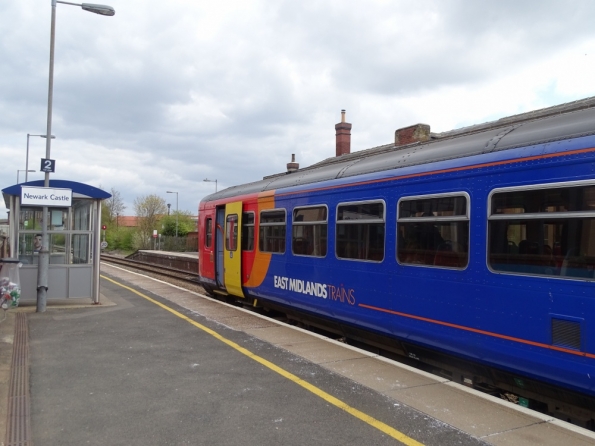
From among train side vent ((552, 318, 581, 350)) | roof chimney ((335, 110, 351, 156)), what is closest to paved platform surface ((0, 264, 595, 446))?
train side vent ((552, 318, 581, 350))

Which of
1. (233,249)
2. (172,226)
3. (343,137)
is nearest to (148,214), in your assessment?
(172,226)

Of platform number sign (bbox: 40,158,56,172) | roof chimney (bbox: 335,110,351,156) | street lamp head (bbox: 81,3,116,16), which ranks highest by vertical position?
roof chimney (bbox: 335,110,351,156)

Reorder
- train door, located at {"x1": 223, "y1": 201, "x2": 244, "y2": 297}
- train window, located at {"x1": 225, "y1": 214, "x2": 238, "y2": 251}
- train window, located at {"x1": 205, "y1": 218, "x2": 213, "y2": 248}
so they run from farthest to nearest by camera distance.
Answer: train window, located at {"x1": 205, "y1": 218, "x2": 213, "y2": 248} → train window, located at {"x1": 225, "y1": 214, "x2": 238, "y2": 251} → train door, located at {"x1": 223, "y1": 201, "x2": 244, "y2": 297}

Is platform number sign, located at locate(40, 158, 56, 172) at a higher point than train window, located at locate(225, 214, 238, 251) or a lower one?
higher

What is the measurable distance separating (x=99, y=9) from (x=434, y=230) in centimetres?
917

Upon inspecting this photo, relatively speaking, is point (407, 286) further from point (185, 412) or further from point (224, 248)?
point (224, 248)

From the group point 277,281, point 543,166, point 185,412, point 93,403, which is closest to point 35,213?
point 277,281

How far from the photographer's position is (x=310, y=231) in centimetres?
830

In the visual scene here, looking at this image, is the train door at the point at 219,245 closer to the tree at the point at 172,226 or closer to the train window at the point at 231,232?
the train window at the point at 231,232

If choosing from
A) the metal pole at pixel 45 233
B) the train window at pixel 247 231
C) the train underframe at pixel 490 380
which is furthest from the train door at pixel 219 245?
the train underframe at pixel 490 380

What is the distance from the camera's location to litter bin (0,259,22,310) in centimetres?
962

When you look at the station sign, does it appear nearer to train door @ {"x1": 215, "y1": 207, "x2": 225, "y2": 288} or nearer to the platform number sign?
the platform number sign

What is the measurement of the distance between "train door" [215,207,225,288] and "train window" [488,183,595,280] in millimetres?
8269

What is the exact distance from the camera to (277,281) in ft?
30.9
